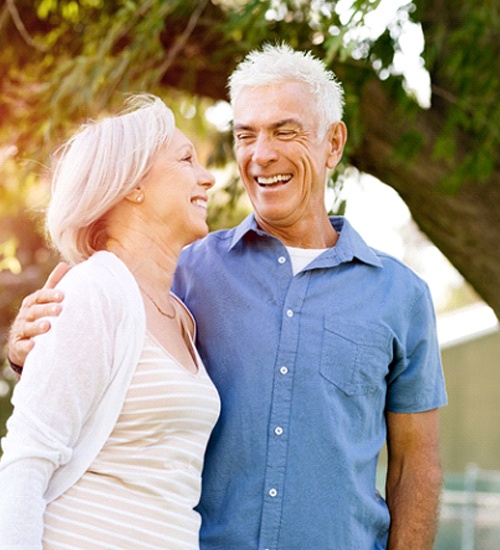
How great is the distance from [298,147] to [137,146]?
0.69 m

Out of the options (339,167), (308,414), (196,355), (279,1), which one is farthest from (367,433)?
(279,1)

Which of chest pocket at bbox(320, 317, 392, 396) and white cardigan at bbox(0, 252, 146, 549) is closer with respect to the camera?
white cardigan at bbox(0, 252, 146, 549)

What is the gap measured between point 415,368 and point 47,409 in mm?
1223

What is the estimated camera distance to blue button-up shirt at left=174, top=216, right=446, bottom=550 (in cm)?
292

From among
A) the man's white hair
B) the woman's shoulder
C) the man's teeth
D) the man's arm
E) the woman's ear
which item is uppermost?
the man's white hair

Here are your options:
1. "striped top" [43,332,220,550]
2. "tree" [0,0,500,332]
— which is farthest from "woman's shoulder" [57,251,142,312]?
"tree" [0,0,500,332]

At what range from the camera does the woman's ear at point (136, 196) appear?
2.69 meters

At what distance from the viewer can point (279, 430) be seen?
2932mm

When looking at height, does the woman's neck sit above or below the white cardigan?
above

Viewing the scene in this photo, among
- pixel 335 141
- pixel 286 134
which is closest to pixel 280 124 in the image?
pixel 286 134

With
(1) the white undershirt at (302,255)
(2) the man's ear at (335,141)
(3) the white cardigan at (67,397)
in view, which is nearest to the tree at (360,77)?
(2) the man's ear at (335,141)

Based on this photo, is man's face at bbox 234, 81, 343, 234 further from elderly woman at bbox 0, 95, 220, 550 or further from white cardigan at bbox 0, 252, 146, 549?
white cardigan at bbox 0, 252, 146, 549

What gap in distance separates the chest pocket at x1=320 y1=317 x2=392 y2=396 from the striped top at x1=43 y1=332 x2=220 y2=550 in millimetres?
535

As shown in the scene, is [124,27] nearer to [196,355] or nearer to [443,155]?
[443,155]
